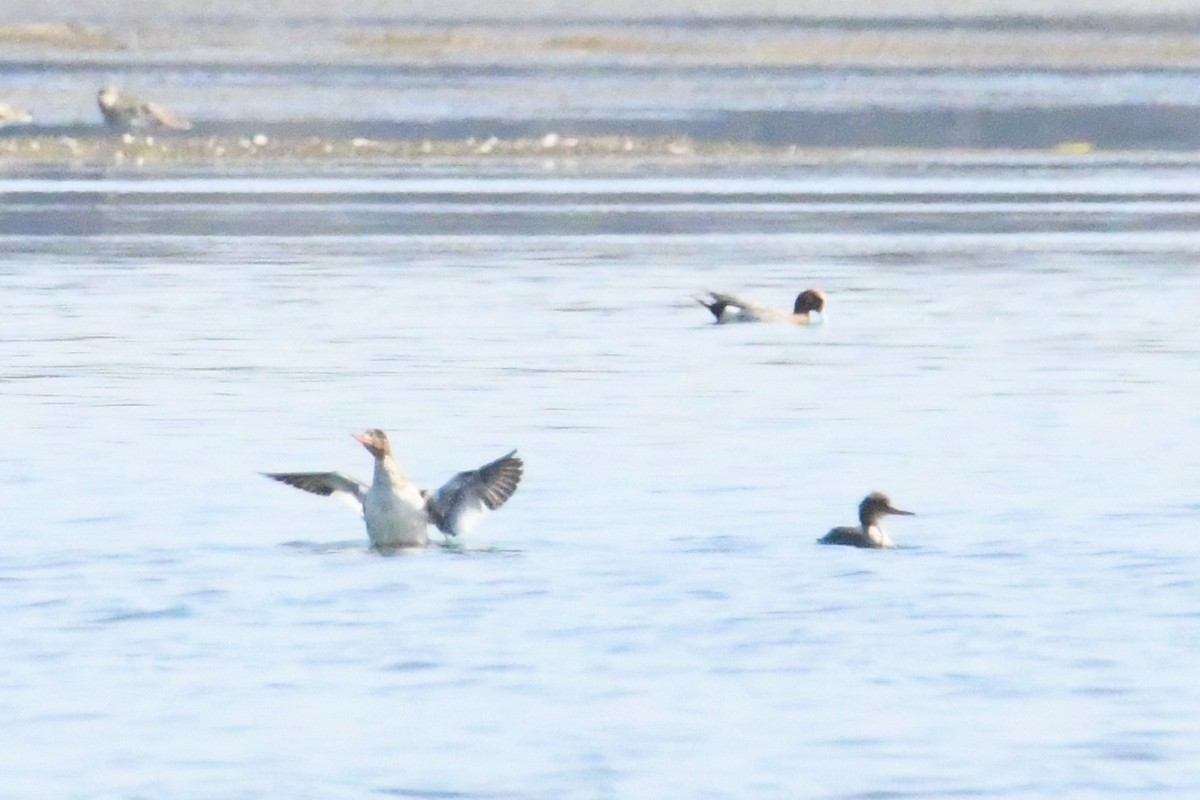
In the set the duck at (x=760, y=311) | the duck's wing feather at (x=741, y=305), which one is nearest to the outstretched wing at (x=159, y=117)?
the duck at (x=760, y=311)

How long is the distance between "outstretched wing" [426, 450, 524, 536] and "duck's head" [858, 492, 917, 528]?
4.18 feet

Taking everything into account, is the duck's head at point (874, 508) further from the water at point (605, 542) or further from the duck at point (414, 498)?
the duck at point (414, 498)

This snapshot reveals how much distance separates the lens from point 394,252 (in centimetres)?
3092

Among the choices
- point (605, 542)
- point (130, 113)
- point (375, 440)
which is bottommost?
point (605, 542)

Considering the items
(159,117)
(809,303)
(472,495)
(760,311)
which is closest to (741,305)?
(760,311)

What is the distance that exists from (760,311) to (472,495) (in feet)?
34.3

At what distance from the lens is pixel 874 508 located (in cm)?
1278

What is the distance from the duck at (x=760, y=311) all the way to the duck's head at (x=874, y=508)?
9878 mm

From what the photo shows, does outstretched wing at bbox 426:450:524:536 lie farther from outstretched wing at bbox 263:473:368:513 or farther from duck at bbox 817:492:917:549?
duck at bbox 817:492:917:549

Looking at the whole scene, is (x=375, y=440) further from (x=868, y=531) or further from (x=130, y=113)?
(x=130, y=113)

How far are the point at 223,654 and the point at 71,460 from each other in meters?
5.04

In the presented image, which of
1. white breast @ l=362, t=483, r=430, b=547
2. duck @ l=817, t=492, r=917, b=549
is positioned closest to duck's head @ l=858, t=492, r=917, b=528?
duck @ l=817, t=492, r=917, b=549

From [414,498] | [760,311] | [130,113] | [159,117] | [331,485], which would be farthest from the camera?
[130,113]

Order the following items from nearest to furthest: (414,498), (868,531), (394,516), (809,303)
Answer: (868,531), (394,516), (414,498), (809,303)
